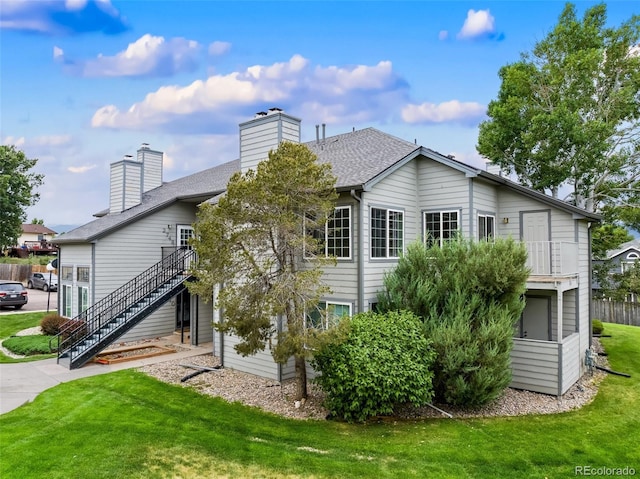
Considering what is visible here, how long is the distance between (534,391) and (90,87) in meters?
19.4

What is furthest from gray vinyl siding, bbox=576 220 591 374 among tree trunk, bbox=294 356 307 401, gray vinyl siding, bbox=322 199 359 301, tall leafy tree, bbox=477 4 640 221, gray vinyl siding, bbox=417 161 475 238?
tree trunk, bbox=294 356 307 401

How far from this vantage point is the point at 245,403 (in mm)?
9805

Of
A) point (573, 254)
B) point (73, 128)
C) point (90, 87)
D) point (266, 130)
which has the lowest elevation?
point (573, 254)

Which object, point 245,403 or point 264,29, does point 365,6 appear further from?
point 245,403

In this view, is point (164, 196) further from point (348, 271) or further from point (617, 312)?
point (617, 312)

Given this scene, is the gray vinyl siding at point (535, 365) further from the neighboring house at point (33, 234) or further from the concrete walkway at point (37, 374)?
the neighboring house at point (33, 234)

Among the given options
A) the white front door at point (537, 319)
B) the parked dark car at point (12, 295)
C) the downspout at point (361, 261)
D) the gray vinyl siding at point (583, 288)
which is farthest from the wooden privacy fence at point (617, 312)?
the parked dark car at point (12, 295)

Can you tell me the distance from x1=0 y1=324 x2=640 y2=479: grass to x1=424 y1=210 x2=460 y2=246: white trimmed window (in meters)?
5.39

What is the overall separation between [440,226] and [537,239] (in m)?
3.17

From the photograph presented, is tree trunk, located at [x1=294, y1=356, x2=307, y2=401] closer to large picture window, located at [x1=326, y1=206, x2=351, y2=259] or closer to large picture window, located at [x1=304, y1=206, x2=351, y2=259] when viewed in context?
large picture window, located at [x1=304, y1=206, x2=351, y2=259]

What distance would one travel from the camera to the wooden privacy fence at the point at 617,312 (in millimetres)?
21969

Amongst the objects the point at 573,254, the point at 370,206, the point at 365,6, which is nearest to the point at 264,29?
the point at 365,6

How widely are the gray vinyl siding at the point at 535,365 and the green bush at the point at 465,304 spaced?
1546 millimetres

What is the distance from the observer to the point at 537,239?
42.9 ft
